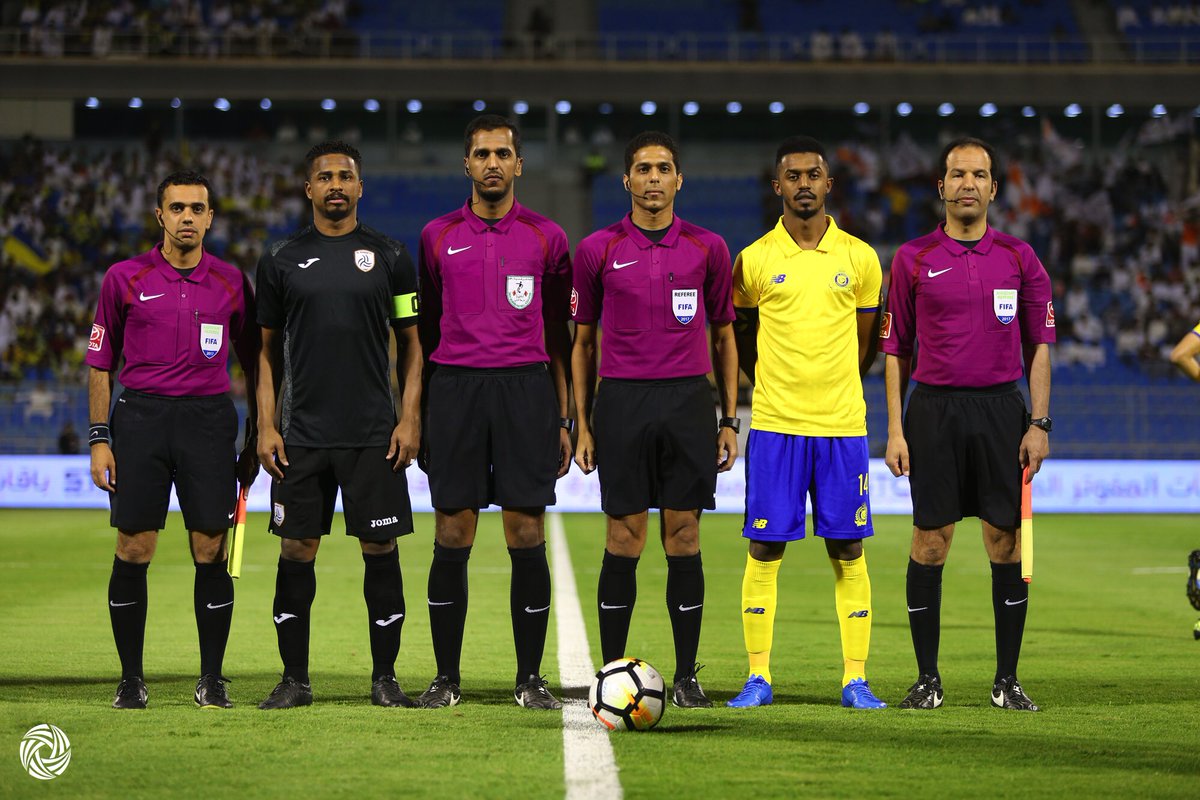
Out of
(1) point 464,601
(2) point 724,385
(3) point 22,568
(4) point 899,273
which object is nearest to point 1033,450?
(4) point 899,273

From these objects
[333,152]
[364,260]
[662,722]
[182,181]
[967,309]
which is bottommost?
[662,722]

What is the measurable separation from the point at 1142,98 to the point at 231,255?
1954cm

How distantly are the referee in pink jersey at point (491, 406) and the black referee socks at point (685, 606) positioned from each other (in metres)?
0.57

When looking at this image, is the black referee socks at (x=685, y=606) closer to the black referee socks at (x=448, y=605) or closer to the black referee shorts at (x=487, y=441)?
the black referee shorts at (x=487, y=441)

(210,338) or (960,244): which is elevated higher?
(960,244)

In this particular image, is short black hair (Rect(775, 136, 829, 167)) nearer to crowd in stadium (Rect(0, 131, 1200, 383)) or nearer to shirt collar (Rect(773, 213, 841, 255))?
shirt collar (Rect(773, 213, 841, 255))

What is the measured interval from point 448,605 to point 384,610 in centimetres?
28

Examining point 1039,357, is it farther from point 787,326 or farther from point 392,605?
point 392,605

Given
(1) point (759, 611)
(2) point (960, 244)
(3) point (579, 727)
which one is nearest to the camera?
(3) point (579, 727)

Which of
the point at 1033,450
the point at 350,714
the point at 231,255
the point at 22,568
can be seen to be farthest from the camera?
the point at 231,255

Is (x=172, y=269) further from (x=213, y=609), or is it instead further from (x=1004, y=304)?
(x=1004, y=304)

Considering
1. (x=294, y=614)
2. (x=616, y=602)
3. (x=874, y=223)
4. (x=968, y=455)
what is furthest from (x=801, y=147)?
(x=874, y=223)

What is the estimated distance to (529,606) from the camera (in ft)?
20.4

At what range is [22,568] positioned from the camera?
13.3m
